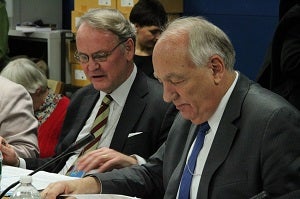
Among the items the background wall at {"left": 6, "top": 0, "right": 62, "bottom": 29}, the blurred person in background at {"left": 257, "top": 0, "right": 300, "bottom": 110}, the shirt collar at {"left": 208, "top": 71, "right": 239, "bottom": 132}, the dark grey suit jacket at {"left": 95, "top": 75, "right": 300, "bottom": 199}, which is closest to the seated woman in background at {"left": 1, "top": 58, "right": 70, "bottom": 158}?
the blurred person in background at {"left": 257, "top": 0, "right": 300, "bottom": 110}

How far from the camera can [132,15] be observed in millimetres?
4441

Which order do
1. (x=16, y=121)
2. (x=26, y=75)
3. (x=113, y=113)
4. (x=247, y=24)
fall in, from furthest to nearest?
(x=247, y=24) → (x=26, y=75) → (x=16, y=121) → (x=113, y=113)

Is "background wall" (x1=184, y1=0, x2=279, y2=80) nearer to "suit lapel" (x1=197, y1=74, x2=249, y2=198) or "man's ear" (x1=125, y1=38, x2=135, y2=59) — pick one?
"man's ear" (x1=125, y1=38, x2=135, y2=59)

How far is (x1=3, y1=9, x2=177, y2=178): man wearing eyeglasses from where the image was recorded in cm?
262

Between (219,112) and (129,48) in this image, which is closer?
(219,112)

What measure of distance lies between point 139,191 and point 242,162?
1.93 feet

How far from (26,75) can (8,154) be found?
1.36 m

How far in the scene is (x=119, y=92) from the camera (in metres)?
2.76

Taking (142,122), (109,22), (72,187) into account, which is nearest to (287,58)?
(142,122)

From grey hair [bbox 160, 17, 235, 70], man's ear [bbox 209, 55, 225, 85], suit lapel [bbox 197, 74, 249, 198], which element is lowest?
suit lapel [bbox 197, 74, 249, 198]

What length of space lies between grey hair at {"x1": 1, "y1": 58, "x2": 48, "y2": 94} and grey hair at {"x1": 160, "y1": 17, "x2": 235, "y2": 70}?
86.3 inches

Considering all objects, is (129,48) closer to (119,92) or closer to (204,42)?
(119,92)

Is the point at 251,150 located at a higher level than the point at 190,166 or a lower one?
higher

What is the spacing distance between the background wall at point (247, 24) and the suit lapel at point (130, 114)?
2.22 m
